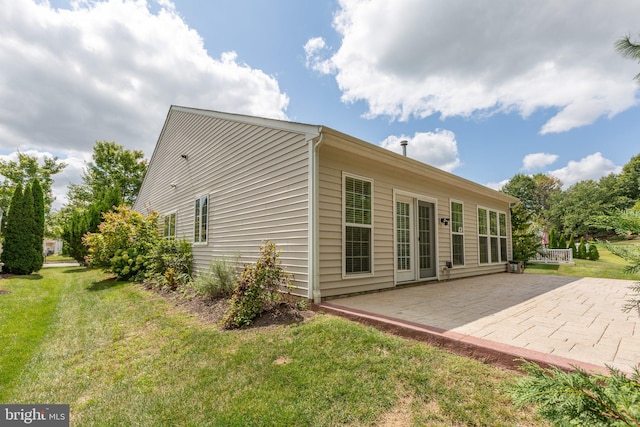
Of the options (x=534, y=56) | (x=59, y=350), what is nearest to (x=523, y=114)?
(x=534, y=56)

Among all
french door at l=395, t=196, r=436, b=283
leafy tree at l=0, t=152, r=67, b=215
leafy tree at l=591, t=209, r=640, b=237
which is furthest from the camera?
leafy tree at l=0, t=152, r=67, b=215

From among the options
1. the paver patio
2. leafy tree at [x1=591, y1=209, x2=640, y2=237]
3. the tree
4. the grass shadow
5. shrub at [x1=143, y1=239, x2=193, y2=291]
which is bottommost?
the grass shadow

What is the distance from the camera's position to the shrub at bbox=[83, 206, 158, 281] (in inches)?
348

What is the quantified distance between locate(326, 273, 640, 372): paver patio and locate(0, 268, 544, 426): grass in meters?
0.64

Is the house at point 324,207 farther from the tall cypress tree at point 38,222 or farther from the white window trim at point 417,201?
the tall cypress tree at point 38,222

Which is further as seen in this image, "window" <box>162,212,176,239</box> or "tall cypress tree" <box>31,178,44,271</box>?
"tall cypress tree" <box>31,178,44,271</box>

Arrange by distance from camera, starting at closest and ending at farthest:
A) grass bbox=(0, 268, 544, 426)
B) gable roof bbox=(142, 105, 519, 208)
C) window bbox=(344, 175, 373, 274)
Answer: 1. grass bbox=(0, 268, 544, 426)
2. gable roof bbox=(142, 105, 519, 208)
3. window bbox=(344, 175, 373, 274)

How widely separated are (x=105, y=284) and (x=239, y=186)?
19.3 ft

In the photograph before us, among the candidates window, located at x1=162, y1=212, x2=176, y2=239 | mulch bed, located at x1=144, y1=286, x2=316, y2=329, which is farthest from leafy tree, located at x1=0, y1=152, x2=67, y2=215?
mulch bed, located at x1=144, y1=286, x2=316, y2=329

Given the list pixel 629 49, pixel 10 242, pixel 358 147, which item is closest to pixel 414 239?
pixel 358 147

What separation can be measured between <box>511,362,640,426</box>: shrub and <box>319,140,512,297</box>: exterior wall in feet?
12.1

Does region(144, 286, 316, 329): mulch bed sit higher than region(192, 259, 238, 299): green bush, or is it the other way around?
region(192, 259, 238, 299): green bush

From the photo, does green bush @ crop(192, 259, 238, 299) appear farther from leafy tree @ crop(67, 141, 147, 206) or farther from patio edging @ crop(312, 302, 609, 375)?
leafy tree @ crop(67, 141, 147, 206)

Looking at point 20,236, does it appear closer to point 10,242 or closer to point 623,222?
point 10,242
